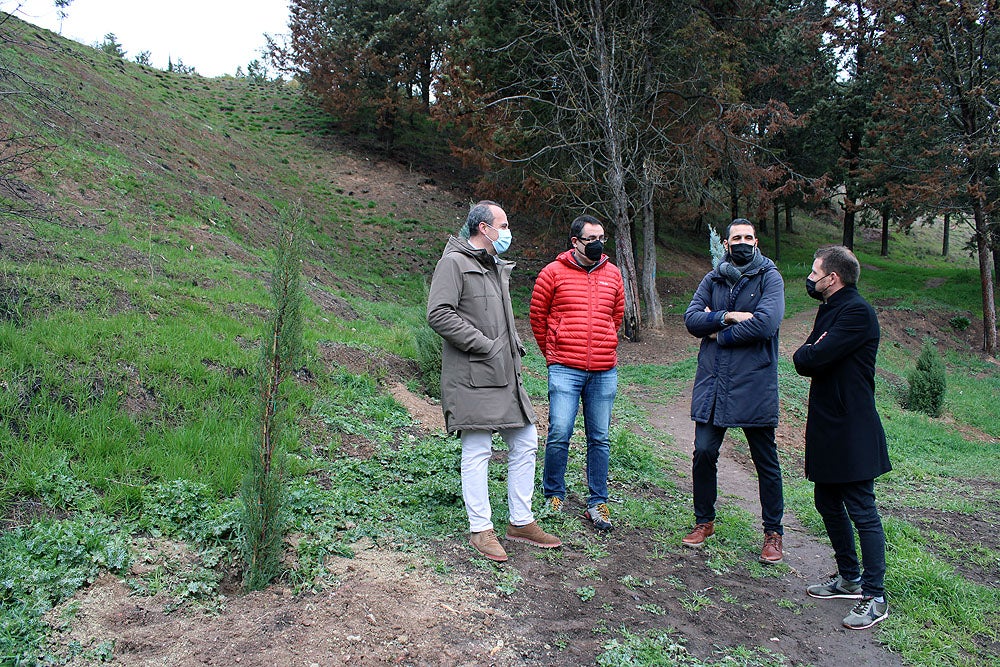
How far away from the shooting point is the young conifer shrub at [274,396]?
3.20 m

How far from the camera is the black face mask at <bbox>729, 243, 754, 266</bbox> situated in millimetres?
4266

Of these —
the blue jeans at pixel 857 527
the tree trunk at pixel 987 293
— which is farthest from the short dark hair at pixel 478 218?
the tree trunk at pixel 987 293

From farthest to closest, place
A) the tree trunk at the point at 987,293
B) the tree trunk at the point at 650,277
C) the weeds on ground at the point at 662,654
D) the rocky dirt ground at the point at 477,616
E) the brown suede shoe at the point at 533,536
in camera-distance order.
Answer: the tree trunk at the point at 987,293 < the tree trunk at the point at 650,277 < the brown suede shoe at the point at 533,536 < the weeds on ground at the point at 662,654 < the rocky dirt ground at the point at 477,616

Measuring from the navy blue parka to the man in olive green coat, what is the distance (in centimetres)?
122

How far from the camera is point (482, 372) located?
392cm

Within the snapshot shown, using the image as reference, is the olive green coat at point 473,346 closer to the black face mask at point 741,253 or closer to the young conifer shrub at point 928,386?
the black face mask at point 741,253

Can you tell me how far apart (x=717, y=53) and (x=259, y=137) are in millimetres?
16824

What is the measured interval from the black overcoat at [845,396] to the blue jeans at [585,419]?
4.41ft

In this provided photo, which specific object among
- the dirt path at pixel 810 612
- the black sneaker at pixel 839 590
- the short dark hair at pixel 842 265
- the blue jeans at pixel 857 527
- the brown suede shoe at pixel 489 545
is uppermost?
the short dark hair at pixel 842 265

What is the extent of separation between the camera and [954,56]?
16.0m

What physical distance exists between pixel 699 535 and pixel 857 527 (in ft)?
3.46

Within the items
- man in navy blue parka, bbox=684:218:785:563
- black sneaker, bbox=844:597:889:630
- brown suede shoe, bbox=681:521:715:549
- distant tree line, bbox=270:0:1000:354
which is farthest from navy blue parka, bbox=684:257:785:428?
distant tree line, bbox=270:0:1000:354

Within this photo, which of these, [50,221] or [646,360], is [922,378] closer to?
[646,360]

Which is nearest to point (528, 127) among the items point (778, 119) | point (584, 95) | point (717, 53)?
point (584, 95)
